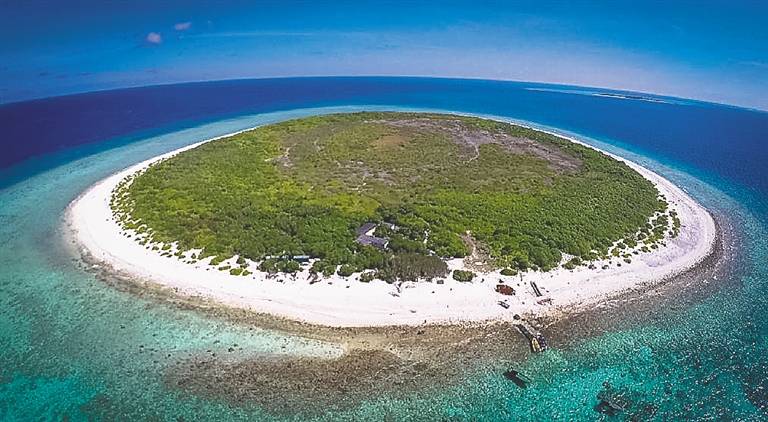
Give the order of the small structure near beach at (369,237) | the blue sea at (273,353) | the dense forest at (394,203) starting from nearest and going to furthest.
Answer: the blue sea at (273,353) → the dense forest at (394,203) → the small structure near beach at (369,237)

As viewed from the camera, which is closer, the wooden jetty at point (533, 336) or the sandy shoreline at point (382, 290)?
the wooden jetty at point (533, 336)

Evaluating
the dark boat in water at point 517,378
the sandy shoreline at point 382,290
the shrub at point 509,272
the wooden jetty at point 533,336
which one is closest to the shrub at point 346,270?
the sandy shoreline at point 382,290

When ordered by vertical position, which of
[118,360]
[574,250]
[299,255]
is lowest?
[118,360]

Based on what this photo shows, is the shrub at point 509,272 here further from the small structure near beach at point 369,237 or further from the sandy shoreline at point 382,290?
the small structure near beach at point 369,237

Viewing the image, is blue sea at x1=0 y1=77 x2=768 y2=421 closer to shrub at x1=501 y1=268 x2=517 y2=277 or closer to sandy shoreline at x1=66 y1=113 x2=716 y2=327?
sandy shoreline at x1=66 y1=113 x2=716 y2=327

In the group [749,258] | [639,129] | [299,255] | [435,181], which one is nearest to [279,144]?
[435,181]

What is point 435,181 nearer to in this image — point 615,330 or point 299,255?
point 299,255

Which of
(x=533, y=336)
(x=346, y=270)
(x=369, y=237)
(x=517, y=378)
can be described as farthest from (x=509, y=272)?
(x=346, y=270)

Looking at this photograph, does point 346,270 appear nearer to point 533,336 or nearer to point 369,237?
point 369,237
